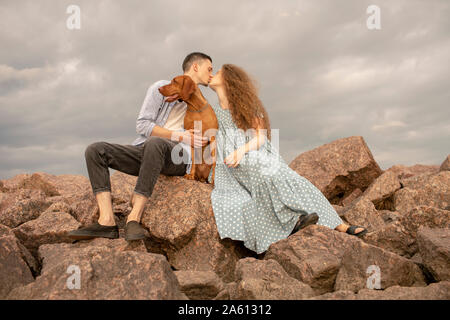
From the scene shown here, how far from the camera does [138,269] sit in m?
3.26

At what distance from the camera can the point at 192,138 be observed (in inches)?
209

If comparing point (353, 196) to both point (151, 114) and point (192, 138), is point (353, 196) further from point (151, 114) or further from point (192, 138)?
point (151, 114)

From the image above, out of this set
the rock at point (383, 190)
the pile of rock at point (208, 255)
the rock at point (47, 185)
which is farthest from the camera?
the rock at point (47, 185)

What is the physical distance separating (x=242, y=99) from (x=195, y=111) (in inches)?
26.8

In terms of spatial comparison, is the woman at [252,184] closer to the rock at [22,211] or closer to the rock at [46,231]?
the rock at [46,231]

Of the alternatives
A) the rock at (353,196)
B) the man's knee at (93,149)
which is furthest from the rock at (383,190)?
the man's knee at (93,149)

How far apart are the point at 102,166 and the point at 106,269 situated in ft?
6.63

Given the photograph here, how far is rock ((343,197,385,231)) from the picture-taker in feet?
21.5

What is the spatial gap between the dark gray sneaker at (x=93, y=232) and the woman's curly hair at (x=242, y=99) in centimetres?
224

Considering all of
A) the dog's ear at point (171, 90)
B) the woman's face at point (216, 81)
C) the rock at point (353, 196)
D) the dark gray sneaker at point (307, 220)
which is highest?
the woman's face at point (216, 81)

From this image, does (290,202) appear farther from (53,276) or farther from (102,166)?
(53,276)

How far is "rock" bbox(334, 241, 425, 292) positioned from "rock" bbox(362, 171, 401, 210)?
3932 millimetres

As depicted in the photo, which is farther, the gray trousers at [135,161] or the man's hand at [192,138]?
the man's hand at [192,138]

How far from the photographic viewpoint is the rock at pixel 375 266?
378 centimetres
